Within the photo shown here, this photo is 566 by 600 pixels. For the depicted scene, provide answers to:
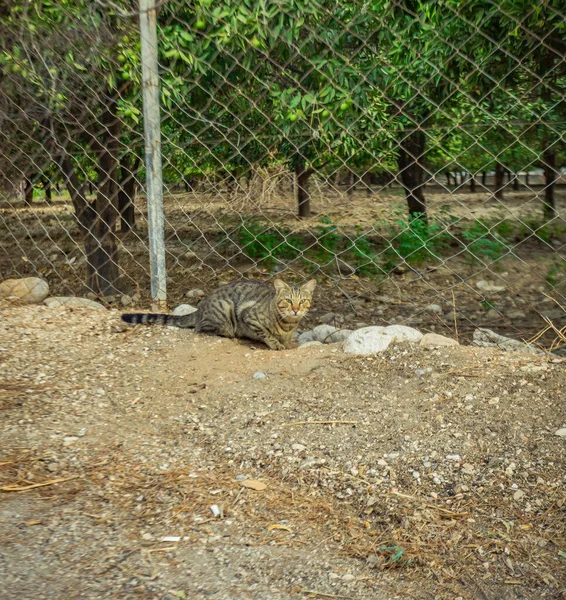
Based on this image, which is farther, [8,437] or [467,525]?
[8,437]

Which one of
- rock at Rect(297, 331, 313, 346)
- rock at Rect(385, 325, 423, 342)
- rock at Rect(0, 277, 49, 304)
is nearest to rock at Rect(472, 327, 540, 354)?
rock at Rect(385, 325, 423, 342)

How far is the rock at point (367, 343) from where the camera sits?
12.0 feet

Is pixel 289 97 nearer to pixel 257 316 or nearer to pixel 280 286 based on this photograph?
pixel 280 286

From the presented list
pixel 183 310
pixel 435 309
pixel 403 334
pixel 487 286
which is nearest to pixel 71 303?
pixel 183 310

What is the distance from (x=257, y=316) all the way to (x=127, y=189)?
3475 mm

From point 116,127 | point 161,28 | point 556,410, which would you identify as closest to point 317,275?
point 116,127

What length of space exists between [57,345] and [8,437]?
1222 millimetres

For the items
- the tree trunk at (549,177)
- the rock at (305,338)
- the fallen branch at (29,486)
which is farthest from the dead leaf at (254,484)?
the tree trunk at (549,177)

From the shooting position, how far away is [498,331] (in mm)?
5105

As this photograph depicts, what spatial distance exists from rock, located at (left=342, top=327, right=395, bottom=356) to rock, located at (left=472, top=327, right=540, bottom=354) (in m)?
0.67

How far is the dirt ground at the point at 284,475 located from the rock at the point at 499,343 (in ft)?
1.19

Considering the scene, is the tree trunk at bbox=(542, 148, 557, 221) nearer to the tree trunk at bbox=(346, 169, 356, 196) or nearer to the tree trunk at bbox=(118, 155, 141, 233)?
the tree trunk at bbox=(346, 169, 356, 196)

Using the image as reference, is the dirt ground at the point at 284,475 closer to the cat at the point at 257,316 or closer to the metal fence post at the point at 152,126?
the cat at the point at 257,316

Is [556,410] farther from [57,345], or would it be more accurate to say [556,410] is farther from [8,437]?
[57,345]
